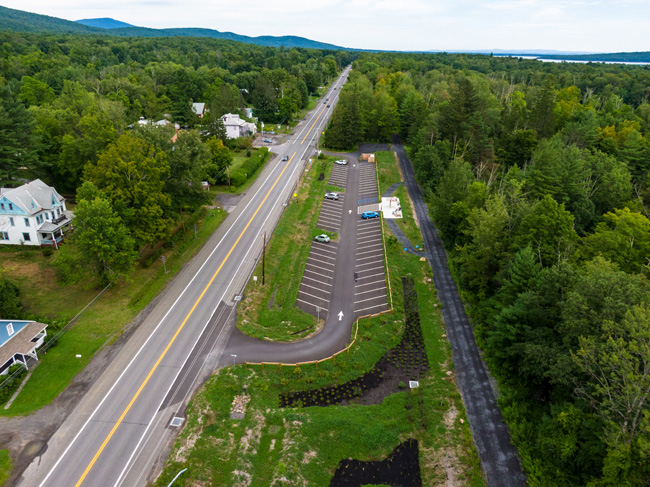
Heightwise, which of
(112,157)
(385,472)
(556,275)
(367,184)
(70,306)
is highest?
(112,157)

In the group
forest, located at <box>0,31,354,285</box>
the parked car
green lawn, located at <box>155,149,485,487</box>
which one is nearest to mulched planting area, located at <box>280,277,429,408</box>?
green lawn, located at <box>155,149,485,487</box>

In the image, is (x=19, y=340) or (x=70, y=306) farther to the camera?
(x=70, y=306)

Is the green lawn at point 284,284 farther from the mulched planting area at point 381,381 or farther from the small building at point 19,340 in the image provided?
the small building at point 19,340

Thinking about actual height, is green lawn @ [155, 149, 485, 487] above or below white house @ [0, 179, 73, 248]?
below

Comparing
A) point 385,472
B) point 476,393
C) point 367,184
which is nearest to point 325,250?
point 476,393

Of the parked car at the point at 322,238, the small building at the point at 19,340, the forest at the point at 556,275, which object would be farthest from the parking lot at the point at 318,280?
the small building at the point at 19,340

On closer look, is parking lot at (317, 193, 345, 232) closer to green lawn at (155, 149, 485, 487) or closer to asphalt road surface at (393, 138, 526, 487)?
asphalt road surface at (393, 138, 526, 487)

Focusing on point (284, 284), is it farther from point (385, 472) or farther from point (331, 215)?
point (385, 472)
